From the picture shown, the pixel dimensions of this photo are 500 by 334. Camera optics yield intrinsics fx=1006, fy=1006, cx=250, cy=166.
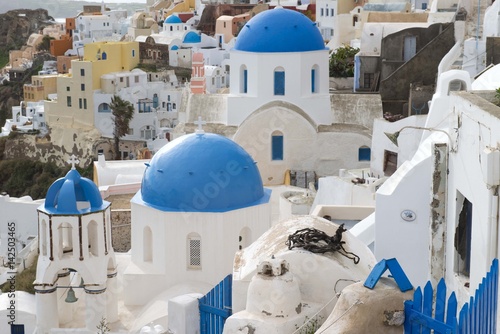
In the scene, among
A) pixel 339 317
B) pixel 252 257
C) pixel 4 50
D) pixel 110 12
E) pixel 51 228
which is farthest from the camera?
pixel 4 50

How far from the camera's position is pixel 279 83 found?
22391 millimetres

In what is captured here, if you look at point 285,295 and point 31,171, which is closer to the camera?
point 285,295

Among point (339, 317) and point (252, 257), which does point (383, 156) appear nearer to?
point (252, 257)

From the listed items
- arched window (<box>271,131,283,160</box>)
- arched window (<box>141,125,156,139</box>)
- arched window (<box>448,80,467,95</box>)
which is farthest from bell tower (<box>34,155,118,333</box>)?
arched window (<box>141,125,156,139</box>)

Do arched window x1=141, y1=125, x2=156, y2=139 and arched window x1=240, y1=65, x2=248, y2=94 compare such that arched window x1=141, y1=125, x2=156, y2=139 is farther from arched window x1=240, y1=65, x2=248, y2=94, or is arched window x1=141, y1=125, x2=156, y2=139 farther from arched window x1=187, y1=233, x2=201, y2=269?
arched window x1=187, y1=233, x2=201, y2=269

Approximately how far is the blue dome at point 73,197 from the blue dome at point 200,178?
812mm

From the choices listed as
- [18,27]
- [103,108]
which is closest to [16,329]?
[103,108]

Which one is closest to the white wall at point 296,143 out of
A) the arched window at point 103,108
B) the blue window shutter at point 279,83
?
the blue window shutter at point 279,83

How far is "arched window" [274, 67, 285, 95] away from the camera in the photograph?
877 inches

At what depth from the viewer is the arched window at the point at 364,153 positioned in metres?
22.9

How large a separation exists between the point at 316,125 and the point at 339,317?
54.9ft

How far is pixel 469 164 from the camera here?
6395mm

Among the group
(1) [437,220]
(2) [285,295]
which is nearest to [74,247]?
(2) [285,295]

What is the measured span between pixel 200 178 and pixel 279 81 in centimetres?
908
